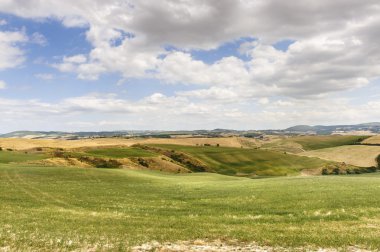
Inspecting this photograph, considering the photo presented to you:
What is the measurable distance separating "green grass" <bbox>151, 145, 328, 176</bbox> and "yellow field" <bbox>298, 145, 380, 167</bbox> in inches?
676

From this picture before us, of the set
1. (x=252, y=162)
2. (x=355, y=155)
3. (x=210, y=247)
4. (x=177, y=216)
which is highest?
(x=210, y=247)

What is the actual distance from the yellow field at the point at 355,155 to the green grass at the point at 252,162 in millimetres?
17174

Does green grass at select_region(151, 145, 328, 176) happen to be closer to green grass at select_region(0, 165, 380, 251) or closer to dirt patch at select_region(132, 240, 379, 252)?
green grass at select_region(0, 165, 380, 251)

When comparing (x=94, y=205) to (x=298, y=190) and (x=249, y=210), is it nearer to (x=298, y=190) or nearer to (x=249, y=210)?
(x=249, y=210)

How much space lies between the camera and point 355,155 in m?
172

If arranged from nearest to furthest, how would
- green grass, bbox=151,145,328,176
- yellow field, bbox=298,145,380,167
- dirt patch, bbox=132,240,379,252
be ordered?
dirt patch, bbox=132,240,379,252, green grass, bbox=151,145,328,176, yellow field, bbox=298,145,380,167

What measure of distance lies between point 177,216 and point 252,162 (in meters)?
124

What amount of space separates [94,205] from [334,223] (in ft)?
67.5

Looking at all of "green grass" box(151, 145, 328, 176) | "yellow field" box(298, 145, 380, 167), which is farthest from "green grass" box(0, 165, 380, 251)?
"yellow field" box(298, 145, 380, 167)

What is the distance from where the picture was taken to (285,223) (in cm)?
2481

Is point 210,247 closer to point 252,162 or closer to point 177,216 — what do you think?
point 177,216

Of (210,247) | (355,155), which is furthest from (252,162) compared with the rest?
(210,247)

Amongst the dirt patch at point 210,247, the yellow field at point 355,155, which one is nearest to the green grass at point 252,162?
the yellow field at point 355,155

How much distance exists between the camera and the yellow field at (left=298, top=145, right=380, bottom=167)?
159 meters
